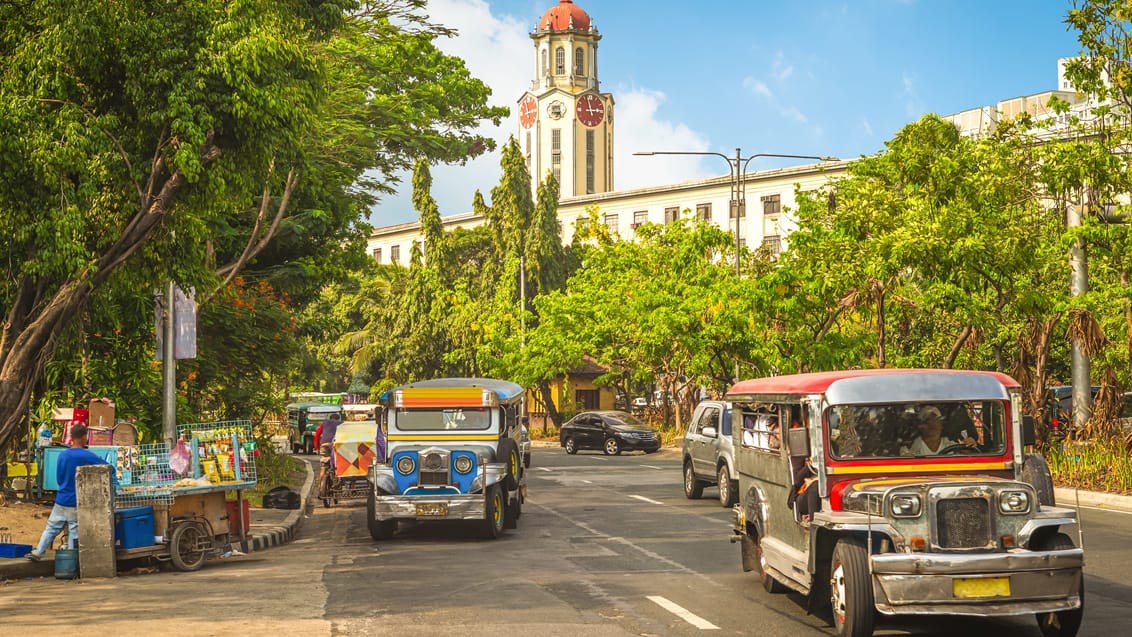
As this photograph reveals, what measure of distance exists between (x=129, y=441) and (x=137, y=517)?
466 cm

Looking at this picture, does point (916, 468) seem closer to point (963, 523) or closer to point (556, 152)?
point (963, 523)

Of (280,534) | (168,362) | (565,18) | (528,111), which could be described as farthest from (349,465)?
(565,18)

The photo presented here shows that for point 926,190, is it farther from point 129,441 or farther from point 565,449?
point 565,449

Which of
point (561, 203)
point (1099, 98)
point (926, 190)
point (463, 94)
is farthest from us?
point (561, 203)

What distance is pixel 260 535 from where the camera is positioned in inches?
699

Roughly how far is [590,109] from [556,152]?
6.21m

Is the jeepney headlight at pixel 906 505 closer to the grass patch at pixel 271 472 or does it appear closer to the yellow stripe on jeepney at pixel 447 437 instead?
the yellow stripe on jeepney at pixel 447 437

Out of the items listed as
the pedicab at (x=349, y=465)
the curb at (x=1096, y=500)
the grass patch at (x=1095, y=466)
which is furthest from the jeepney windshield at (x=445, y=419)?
the grass patch at (x=1095, y=466)

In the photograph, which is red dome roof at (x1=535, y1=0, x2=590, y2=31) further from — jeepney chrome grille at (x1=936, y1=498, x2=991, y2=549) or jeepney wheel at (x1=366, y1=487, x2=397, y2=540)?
jeepney chrome grille at (x1=936, y1=498, x2=991, y2=549)

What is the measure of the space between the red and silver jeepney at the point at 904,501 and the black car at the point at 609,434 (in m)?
31.0

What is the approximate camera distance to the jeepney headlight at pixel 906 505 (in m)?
9.30

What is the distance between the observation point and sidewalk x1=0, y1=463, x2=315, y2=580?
14.5 metres

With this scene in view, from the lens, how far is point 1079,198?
25.6m

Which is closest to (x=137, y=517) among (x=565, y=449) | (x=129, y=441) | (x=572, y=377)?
(x=129, y=441)
